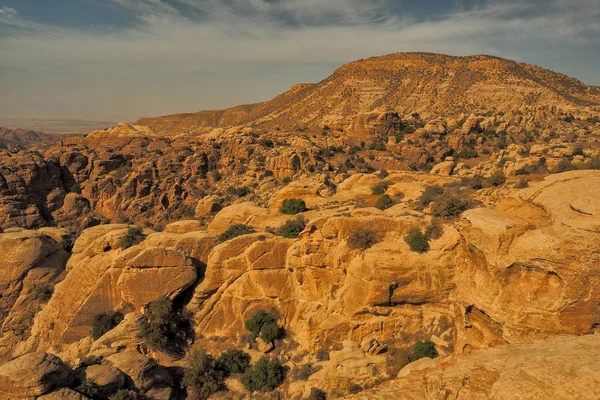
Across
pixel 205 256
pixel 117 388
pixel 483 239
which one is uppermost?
pixel 483 239

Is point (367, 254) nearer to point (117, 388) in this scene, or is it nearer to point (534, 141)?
point (117, 388)

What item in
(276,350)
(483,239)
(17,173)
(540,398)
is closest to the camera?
(540,398)

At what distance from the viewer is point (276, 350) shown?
19.5m

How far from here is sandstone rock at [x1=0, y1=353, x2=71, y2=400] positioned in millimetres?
12969

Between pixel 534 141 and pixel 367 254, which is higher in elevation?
pixel 534 141

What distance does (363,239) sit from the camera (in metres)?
18.5

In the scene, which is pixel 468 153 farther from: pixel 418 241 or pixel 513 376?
pixel 513 376

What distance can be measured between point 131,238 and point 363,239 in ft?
51.6

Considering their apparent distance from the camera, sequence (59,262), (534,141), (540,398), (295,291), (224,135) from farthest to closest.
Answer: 1. (224,135)
2. (534,141)
3. (59,262)
4. (295,291)
5. (540,398)

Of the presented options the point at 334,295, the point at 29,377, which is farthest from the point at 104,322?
the point at 334,295

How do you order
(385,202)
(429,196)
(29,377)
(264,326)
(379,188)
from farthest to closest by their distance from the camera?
(379,188), (385,202), (429,196), (264,326), (29,377)

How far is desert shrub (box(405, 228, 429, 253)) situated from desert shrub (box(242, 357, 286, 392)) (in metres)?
9.60

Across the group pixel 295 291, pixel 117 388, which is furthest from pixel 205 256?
pixel 117 388

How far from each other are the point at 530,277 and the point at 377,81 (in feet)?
315
